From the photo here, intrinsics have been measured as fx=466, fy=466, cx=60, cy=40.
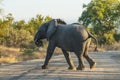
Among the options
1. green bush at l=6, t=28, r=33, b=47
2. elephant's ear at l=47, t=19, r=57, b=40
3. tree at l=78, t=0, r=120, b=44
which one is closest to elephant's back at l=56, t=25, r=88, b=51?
elephant's ear at l=47, t=19, r=57, b=40

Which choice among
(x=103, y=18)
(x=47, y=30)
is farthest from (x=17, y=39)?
(x=47, y=30)

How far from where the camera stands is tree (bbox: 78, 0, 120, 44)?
6794cm

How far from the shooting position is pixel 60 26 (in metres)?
21.3

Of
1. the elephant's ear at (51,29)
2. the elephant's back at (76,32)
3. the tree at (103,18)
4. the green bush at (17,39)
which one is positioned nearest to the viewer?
the elephant's back at (76,32)

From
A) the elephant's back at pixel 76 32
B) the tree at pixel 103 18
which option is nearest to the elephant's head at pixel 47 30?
the elephant's back at pixel 76 32

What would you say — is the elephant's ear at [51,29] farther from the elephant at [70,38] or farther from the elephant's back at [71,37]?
the elephant's back at [71,37]

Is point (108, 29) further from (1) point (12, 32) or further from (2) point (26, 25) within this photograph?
(2) point (26, 25)

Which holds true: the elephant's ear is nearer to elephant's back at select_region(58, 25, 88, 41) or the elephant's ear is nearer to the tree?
elephant's back at select_region(58, 25, 88, 41)

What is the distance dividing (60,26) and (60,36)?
2.08ft

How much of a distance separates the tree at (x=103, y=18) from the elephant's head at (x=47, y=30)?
45.3 meters

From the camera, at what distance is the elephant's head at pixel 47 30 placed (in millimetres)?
21234

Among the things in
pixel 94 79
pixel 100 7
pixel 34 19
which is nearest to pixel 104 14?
pixel 100 7

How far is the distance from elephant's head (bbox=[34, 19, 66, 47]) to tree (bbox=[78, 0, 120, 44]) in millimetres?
45252

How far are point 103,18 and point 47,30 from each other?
47254 millimetres
